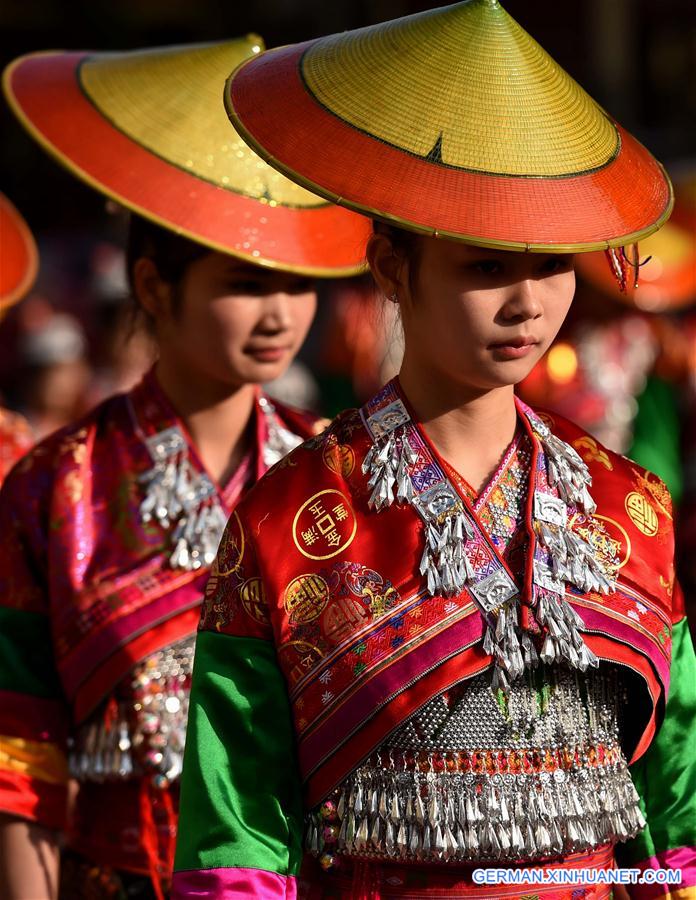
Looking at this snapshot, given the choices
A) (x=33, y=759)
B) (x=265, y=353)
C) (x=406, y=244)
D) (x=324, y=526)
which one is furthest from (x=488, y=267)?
(x=33, y=759)

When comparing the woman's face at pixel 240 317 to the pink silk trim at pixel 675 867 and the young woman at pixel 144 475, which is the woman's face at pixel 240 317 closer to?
the young woman at pixel 144 475

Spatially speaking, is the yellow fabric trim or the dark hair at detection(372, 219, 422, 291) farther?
the yellow fabric trim

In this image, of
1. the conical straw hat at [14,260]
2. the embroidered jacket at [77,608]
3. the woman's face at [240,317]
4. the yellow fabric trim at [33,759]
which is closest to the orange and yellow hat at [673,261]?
the conical straw hat at [14,260]

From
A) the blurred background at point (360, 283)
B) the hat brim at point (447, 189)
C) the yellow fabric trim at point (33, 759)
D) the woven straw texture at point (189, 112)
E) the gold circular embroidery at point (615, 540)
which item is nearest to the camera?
the hat brim at point (447, 189)

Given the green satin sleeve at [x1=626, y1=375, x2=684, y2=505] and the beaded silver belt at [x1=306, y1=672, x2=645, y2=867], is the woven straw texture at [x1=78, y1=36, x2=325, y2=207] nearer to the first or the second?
the beaded silver belt at [x1=306, y1=672, x2=645, y2=867]

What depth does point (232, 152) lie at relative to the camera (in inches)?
114

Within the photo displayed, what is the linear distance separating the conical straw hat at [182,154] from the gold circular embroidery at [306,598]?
0.82 m

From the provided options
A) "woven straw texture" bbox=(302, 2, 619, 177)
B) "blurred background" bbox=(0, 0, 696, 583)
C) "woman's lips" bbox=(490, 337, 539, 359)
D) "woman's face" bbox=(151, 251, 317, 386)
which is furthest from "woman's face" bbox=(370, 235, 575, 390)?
"blurred background" bbox=(0, 0, 696, 583)

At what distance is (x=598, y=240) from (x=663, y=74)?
9735 mm

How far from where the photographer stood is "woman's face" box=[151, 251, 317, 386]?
2.72 m

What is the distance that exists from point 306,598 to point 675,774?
579 millimetres

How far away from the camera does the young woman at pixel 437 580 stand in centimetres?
197

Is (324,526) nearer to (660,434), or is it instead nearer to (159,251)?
(159,251)

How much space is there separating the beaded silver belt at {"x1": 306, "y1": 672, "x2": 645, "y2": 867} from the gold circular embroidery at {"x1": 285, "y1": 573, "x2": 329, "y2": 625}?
0.19 meters
